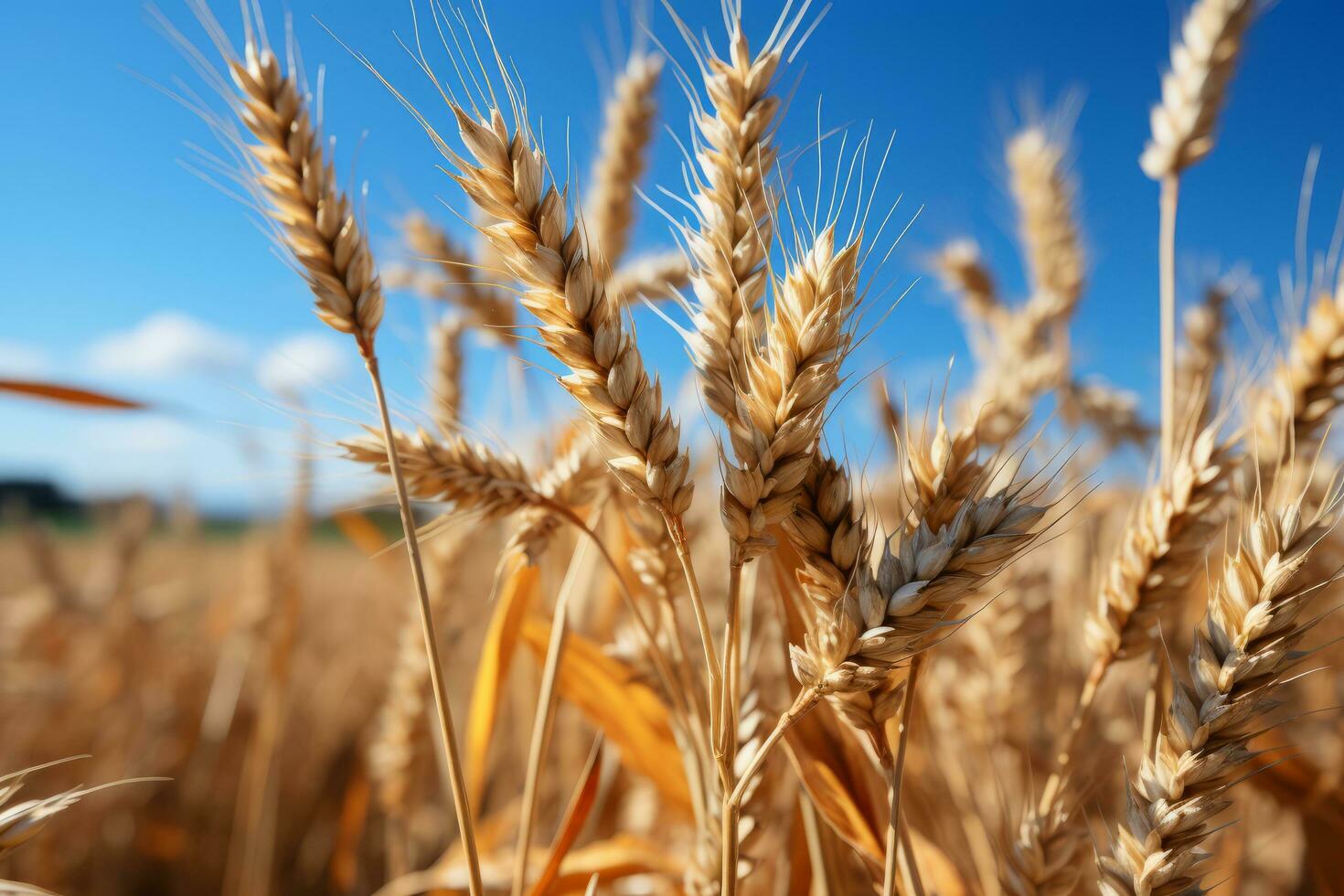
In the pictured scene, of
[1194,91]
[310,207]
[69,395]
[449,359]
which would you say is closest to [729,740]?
[310,207]

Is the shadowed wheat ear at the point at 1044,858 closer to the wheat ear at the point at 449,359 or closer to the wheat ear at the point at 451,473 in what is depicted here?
the wheat ear at the point at 451,473

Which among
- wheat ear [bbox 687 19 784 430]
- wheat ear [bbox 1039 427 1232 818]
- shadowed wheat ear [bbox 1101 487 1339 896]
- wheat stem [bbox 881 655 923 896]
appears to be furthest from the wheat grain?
wheat ear [bbox 687 19 784 430]

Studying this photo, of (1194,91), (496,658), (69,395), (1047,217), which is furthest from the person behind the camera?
(1047,217)

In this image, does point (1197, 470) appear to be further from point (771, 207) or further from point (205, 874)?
point (205, 874)

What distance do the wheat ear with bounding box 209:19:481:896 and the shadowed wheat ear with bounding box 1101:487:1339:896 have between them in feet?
2.03

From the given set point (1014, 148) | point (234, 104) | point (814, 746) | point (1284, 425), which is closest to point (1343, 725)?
point (1284, 425)

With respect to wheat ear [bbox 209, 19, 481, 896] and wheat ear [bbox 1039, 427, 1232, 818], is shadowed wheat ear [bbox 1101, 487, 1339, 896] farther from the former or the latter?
wheat ear [bbox 209, 19, 481, 896]

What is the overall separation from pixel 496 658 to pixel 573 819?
0.27 m

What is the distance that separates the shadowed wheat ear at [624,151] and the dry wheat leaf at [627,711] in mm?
1133

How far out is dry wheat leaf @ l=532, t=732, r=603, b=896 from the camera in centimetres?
80

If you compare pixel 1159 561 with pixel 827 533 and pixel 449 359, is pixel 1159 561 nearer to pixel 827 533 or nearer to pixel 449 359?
pixel 827 533

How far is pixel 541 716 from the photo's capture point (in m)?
0.82

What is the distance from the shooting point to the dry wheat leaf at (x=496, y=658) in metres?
1.01

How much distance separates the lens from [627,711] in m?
1.05
